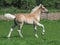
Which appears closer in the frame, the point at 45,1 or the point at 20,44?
the point at 20,44

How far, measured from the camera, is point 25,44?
462 inches

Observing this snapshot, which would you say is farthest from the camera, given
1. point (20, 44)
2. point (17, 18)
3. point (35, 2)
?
point (35, 2)

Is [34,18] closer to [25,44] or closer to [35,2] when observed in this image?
[25,44]

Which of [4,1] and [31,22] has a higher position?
[31,22]

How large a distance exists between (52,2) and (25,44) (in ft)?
98.0

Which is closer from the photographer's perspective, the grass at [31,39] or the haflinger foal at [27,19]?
the grass at [31,39]

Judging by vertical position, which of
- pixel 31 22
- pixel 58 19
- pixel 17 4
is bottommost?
pixel 17 4

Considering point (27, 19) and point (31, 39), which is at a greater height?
point (27, 19)

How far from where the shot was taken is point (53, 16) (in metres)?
28.3

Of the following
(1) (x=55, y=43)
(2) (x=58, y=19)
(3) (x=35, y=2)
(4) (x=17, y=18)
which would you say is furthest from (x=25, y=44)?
Answer: (3) (x=35, y=2)

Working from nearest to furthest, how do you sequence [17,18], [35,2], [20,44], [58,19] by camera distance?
[20,44] → [17,18] → [58,19] → [35,2]

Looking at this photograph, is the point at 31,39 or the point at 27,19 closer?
the point at 31,39

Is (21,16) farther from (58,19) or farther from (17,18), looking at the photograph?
(58,19)

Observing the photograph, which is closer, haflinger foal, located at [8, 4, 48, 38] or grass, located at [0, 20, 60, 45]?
grass, located at [0, 20, 60, 45]
